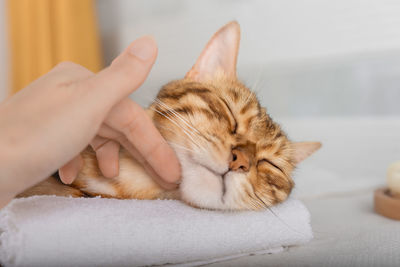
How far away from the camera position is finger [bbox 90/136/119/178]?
2.48ft

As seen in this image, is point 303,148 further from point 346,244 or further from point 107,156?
point 107,156

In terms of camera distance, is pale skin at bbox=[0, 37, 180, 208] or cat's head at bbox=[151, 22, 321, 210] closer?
pale skin at bbox=[0, 37, 180, 208]

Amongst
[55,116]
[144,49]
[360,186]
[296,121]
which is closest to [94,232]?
[55,116]

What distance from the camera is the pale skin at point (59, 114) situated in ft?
1.60

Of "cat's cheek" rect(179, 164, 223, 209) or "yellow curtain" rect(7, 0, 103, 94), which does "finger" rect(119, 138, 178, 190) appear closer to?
"cat's cheek" rect(179, 164, 223, 209)

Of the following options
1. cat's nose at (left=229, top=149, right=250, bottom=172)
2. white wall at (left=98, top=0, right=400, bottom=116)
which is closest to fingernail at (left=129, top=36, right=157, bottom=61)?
cat's nose at (left=229, top=149, right=250, bottom=172)

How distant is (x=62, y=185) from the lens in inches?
32.4

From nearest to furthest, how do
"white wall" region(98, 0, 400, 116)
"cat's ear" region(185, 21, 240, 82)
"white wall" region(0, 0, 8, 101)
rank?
"cat's ear" region(185, 21, 240, 82) → "white wall" region(98, 0, 400, 116) → "white wall" region(0, 0, 8, 101)

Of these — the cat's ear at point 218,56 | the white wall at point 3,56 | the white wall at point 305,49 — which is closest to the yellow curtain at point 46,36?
the white wall at point 3,56

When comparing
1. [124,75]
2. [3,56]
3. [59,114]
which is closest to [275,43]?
[124,75]

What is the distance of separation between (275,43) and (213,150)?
1174mm

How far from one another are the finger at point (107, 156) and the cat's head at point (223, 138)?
0.40ft

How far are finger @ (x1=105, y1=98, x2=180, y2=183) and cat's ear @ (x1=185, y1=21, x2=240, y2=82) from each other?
0.34 metres

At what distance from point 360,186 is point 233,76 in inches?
40.2
